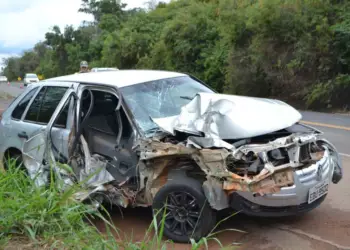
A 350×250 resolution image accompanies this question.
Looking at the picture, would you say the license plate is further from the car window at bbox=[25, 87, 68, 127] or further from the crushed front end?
the car window at bbox=[25, 87, 68, 127]

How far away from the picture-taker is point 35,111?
611 cm

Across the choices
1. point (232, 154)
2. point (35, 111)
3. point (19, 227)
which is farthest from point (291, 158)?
point (35, 111)

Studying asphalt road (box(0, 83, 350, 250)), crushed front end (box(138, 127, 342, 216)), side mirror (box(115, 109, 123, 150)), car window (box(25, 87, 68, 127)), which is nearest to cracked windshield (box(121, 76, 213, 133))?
side mirror (box(115, 109, 123, 150))

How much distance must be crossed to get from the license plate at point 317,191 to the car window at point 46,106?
2.95m

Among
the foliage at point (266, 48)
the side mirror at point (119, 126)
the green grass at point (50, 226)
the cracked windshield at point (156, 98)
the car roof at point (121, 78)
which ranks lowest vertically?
the foliage at point (266, 48)

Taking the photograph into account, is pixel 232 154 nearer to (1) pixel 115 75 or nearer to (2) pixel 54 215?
(2) pixel 54 215

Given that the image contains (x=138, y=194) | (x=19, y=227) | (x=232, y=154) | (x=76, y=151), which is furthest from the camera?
(x=76, y=151)

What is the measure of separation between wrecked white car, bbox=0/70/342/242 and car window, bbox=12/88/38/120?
0.10 ft

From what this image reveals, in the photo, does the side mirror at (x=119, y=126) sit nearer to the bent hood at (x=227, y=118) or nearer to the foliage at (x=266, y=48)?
the bent hood at (x=227, y=118)

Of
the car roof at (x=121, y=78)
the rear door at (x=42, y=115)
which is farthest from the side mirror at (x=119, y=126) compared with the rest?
the rear door at (x=42, y=115)

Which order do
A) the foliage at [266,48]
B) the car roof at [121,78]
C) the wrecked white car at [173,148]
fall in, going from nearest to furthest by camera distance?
the wrecked white car at [173,148], the car roof at [121,78], the foliage at [266,48]

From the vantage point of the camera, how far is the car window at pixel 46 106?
581 cm

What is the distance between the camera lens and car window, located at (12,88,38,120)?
20.8 feet

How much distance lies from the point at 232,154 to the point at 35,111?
3012 millimetres
